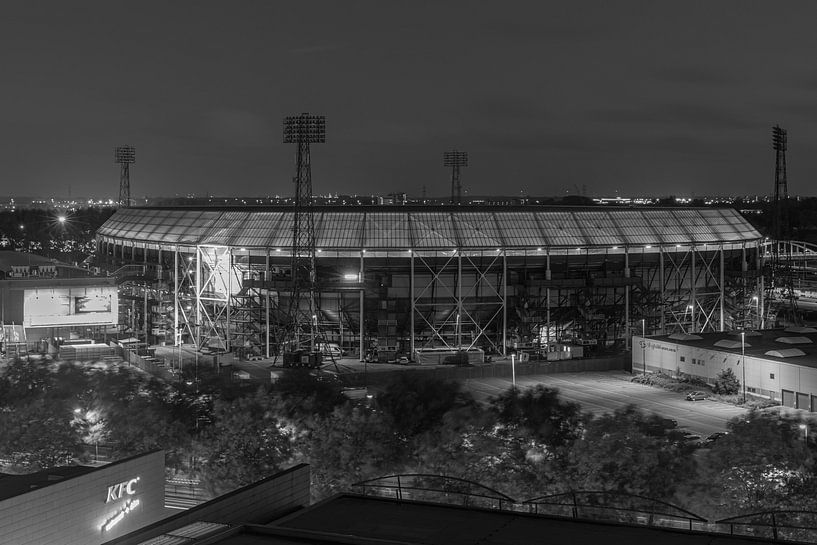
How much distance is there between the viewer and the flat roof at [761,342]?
56812 mm

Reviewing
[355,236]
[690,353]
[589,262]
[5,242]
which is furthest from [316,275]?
[5,242]

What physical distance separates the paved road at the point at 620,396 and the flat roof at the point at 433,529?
86.8 feet

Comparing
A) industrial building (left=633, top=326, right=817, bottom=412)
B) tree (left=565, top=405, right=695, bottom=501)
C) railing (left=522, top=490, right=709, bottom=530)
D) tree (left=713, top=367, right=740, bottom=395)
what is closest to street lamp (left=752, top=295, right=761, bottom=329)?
industrial building (left=633, top=326, right=817, bottom=412)

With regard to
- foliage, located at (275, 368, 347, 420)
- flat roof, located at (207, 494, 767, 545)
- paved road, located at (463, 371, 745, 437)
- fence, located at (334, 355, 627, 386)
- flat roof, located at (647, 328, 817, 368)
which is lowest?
paved road, located at (463, 371, 745, 437)

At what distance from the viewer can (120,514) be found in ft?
93.4

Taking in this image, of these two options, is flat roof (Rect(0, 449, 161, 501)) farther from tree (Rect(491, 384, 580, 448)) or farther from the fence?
the fence

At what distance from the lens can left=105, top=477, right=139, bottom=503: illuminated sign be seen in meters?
28.1

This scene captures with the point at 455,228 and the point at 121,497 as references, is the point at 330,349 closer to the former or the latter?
the point at 455,228

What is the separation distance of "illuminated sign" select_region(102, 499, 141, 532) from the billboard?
174 ft

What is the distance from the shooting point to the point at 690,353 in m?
62.3

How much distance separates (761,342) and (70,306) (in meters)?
49.9

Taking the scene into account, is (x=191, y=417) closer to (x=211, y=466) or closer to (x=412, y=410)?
(x=211, y=466)

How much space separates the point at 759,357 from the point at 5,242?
15070cm

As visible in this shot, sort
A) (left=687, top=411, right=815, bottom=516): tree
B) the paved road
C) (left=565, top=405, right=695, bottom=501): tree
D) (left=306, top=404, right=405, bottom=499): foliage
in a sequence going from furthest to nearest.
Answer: the paved road < (left=306, top=404, right=405, bottom=499): foliage < (left=565, top=405, right=695, bottom=501): tree < (left=687, top=411, right=815, bottom=516): tree
